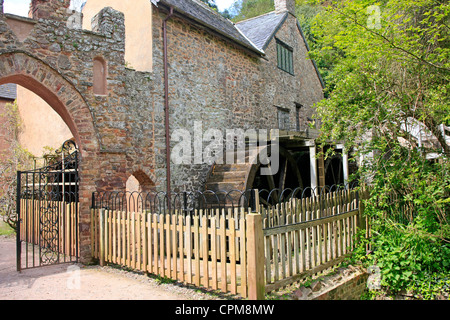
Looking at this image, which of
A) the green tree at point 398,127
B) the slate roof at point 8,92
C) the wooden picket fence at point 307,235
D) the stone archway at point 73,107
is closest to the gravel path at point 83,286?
the stone archway at point 73,107

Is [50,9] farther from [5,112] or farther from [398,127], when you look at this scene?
[5,112]

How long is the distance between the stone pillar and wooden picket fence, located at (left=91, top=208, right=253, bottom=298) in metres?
3.71

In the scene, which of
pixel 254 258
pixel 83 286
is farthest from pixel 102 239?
pixel 254 258

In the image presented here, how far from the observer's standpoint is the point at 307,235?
5191 millimetres

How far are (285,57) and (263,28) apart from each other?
1482mm

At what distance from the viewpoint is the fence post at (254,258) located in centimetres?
408

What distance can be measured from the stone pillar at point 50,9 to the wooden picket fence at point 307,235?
205 inches

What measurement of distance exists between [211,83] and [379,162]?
19.0 ft

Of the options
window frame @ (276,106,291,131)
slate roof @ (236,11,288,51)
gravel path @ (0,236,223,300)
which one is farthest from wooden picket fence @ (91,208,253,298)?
slate roof @ (236,11,288,51)

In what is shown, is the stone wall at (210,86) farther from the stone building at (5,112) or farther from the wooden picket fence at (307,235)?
the stone building at (5,112)

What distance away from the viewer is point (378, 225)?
6.36 metres
